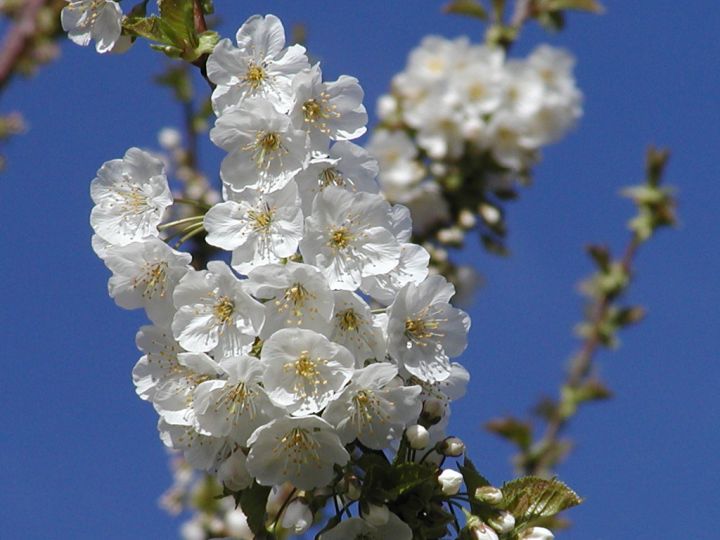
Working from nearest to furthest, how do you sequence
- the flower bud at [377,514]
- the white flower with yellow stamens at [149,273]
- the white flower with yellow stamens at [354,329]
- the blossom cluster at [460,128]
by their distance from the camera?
the flower bud at [377,514] < the white flower with yellow stamens at [354,329] < the white flower with yellow stamens at [149,273] < the blossom cluster at [460,128]

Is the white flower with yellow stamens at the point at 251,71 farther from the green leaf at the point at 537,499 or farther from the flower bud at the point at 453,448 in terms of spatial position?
the green leaf at the point at 537,499

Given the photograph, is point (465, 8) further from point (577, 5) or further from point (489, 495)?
point (489, 495)

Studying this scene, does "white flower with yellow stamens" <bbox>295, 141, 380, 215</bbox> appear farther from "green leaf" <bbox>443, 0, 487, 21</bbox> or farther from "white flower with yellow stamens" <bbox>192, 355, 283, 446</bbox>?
"green leaf" <bbox>443, 0, 487, 21</bbox>

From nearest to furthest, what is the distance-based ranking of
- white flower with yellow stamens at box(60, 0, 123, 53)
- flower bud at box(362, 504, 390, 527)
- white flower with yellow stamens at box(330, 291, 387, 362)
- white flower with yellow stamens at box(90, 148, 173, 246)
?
flower bud at box(362, 504, 390, 527)
white flower with yellow stamens at box(330, 291, 387, 362)
white flower with yellow stamens at box(90, 148, 173, 246)
white flower with yellow stamens at box(60, 0, 123, 53)

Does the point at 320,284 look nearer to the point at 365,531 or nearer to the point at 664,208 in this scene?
the point at 365,531

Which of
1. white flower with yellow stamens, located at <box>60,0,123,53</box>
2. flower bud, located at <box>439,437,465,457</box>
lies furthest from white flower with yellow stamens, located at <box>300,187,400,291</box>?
white flower with yellow stamens, located at <box>60,0,123,53</box>

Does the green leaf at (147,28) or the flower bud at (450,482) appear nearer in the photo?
the flower bud at (450,482)

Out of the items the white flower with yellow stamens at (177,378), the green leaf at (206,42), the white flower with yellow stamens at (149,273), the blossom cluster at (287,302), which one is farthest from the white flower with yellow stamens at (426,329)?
the green leaf at (206,42)
